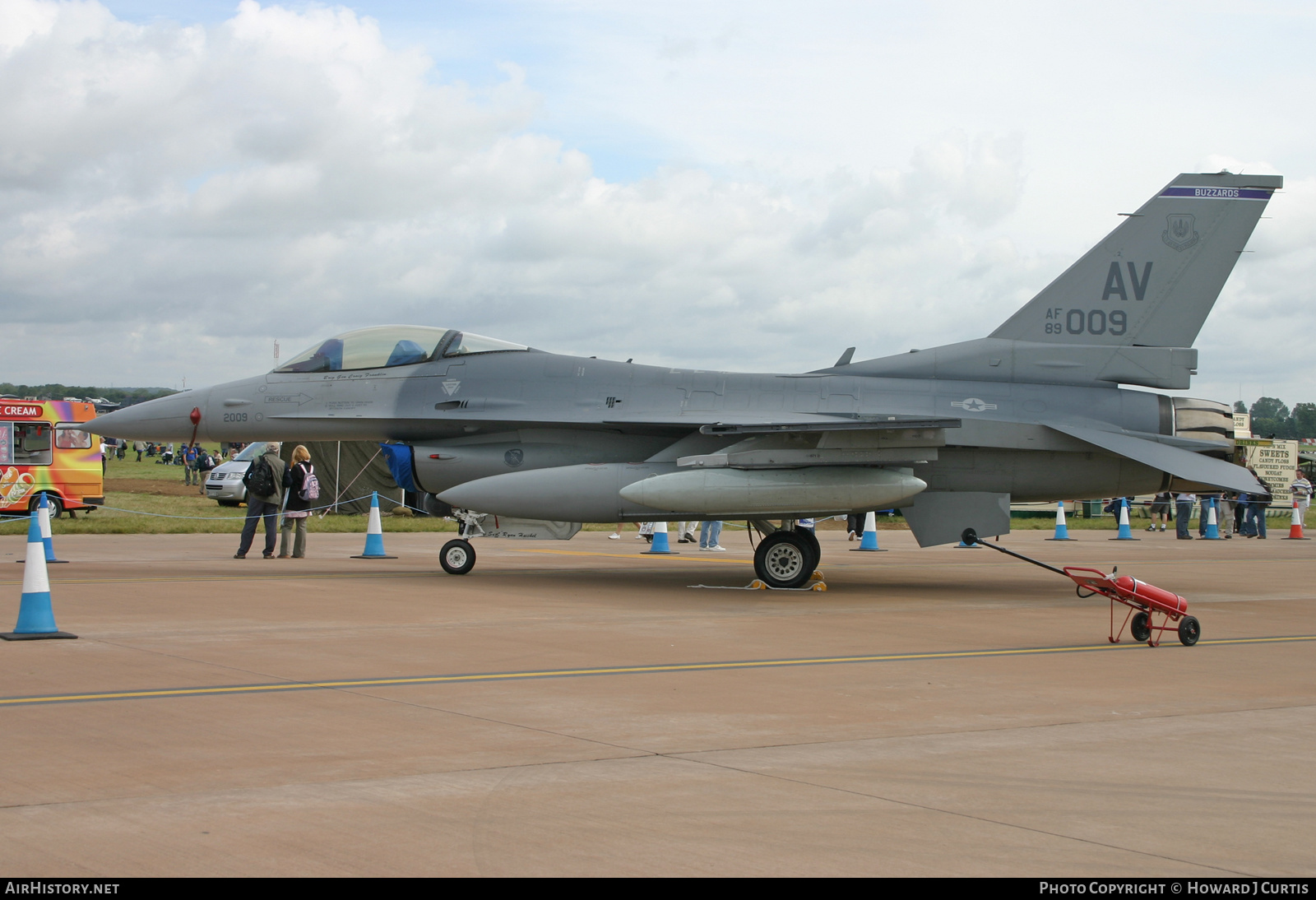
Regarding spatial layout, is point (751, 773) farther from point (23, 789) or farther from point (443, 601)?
point (443, 601)

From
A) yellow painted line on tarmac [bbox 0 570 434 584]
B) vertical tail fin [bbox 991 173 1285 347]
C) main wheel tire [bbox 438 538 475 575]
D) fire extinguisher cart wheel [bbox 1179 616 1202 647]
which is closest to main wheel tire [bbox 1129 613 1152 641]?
fire extinguisher cart wheel [bbox 1179 616 1202 647]

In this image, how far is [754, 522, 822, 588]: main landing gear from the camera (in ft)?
46.0

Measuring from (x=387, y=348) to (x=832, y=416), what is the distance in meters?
5.92

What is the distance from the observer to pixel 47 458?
27.4m

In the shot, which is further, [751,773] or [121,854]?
[751,773]

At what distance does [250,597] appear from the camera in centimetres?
1216

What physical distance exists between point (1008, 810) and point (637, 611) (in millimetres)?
7240

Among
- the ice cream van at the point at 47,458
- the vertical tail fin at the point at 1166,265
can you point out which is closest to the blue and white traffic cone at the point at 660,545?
the vertical tail fin at the point at 1166,265

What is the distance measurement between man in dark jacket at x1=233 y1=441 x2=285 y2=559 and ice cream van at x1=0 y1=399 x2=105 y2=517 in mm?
10409

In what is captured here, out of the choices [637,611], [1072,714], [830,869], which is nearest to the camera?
[830,869]

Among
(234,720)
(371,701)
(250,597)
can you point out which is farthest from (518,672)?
(250,597)

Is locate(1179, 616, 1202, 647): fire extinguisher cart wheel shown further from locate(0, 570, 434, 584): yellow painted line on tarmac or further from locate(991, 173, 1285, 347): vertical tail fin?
locate(0, 570, 434, 584): yellow painted line on tarmac

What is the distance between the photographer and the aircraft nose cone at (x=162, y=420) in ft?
50.7

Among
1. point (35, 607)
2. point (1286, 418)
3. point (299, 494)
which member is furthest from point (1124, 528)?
point (1286, 418)
